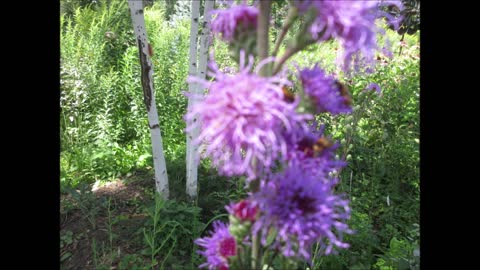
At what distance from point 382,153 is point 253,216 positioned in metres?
2.39

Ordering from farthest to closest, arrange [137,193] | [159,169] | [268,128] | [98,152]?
[98,152], [137,193], [159,169], [268,128]

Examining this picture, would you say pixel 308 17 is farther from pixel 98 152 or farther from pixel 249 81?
pixel 98 152

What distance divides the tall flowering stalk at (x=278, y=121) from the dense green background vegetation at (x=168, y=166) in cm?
64

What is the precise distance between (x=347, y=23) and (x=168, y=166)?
249 centimetres

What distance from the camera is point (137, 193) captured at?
118 inches

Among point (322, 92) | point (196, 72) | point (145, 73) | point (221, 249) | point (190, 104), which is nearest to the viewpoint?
point (322, 92)

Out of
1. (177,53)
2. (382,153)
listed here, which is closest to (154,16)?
(177,53)

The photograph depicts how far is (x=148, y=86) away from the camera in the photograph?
98.8 inches

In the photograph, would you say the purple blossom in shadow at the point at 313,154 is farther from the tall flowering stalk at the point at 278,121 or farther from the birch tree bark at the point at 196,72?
the birch tree bark at the point at 196,72

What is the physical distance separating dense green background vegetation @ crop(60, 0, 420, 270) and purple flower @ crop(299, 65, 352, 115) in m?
0.67

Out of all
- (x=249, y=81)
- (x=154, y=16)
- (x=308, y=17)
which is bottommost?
(x=249, y=81)

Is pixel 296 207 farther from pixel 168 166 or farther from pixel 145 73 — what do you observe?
pixel 168 166

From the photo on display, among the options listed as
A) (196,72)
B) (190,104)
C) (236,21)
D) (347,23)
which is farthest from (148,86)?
(347,23)

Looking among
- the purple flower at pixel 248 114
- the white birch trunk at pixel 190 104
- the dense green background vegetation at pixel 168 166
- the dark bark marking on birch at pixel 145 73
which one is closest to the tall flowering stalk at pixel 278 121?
the purple flower at pixel 248 114
